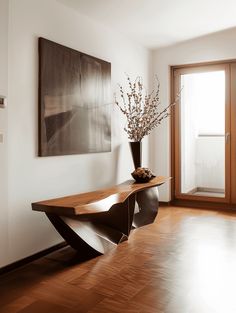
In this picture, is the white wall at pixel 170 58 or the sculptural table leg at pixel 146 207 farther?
the white wall at pixel 170 58

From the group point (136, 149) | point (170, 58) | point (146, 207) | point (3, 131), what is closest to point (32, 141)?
point (3, 131)

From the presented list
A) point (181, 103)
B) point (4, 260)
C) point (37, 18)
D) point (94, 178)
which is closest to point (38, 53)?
point (37, 18)

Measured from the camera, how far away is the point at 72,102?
364 centimetres

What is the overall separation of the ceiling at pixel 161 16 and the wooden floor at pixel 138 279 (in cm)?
254

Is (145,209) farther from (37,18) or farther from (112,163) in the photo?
(37,18)

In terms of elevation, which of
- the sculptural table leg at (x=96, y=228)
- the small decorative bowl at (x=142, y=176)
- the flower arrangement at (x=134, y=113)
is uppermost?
the flower arrangement at (x=134, y=113)

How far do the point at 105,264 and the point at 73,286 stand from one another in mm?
504

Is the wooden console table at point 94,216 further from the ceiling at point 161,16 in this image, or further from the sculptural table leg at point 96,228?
the ceiling at point 161,16

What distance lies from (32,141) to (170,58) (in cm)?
312

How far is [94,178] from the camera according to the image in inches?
161

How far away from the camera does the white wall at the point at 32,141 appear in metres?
2.95

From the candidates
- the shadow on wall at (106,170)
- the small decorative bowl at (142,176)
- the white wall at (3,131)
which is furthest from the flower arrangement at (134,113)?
the white wall at (3,131)

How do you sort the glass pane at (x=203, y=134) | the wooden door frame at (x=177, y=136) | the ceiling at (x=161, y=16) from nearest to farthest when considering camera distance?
the ceiling at (x=161, y=16) < the wooden door frame at (x=177, y=136) < the glass pane at (x=203, y=134)

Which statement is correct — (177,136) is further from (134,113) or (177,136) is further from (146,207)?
(146,207)
